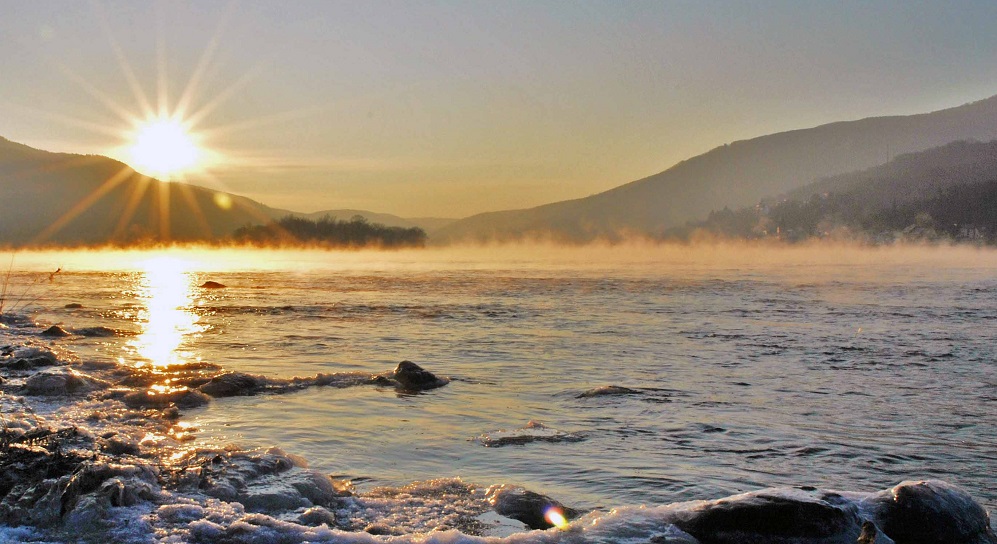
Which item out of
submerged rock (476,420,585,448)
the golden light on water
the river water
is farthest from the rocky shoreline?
the golden light on water

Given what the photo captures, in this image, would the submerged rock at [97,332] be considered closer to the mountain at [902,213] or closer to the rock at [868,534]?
the rock at [868,534]

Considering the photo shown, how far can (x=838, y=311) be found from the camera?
2470 centimetres

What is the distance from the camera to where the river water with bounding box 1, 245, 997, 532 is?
729cm

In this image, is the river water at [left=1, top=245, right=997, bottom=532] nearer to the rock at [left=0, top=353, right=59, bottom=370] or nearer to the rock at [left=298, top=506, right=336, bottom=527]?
the rock at [left=298, top=506, right=336, bottom=527]

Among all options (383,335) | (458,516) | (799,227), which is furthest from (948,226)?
(458,516)

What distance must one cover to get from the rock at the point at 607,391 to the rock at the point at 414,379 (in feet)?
7.40

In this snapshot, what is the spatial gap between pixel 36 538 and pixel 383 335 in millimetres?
13680

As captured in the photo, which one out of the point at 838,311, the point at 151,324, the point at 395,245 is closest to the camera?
the point at 151,324

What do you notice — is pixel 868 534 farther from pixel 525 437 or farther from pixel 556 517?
pixel 525 437

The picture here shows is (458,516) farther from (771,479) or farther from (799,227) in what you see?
(799,227)

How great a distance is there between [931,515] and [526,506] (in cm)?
290

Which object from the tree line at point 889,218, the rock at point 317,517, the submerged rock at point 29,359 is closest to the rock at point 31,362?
the submerged rock at point 29,359

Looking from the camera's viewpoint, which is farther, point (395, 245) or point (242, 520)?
point (395, 245)

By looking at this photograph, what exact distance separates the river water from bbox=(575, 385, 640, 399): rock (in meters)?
0.16
